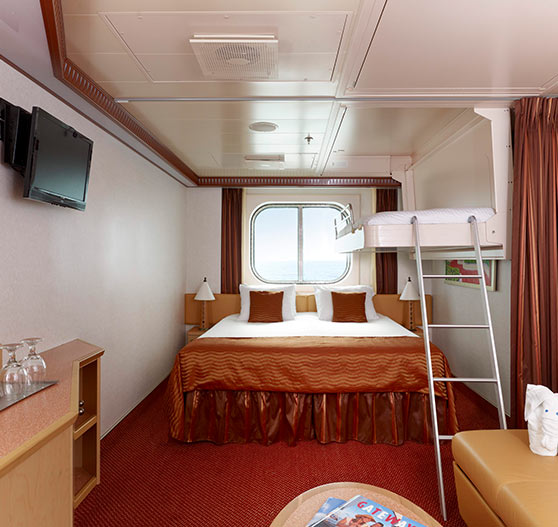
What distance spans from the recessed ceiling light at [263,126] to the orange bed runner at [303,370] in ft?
6.33

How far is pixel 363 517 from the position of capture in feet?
4.52

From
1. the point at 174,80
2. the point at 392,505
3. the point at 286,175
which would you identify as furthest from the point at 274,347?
the point at 286,175

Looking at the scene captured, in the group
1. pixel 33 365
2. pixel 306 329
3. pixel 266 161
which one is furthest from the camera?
pixel 266 161

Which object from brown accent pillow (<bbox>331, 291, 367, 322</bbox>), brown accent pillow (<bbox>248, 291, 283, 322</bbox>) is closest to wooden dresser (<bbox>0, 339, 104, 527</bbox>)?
brown accent pillow (<bbox>248, 291, 283, 322</bbox>)

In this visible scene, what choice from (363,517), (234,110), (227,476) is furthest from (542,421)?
(234,110)

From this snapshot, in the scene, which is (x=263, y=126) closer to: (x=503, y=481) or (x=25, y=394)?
(x=25, y=394)

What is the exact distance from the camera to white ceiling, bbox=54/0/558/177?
1.76 metres

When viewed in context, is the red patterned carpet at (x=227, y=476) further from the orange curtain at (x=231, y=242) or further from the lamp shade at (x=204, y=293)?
the orange curtain at (x=231, y=242)

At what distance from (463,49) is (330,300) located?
312cm

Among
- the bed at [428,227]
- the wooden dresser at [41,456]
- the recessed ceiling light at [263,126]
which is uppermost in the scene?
the recessed ceiling light at [263,126]

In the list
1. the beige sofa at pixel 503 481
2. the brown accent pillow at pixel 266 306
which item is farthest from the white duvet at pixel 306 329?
the beige sofa at pixel 503 481

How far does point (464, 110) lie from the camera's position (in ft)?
10.0

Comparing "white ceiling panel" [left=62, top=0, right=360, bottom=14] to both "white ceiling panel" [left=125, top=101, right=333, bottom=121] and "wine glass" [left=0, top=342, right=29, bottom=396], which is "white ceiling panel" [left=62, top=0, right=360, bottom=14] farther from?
"wine glass" [left=0, top=342, right=29, bottom=396]

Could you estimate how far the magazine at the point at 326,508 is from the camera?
1.39 m
